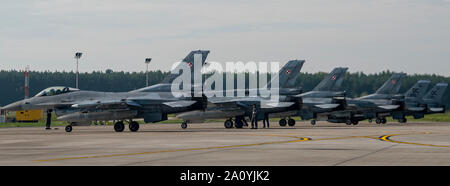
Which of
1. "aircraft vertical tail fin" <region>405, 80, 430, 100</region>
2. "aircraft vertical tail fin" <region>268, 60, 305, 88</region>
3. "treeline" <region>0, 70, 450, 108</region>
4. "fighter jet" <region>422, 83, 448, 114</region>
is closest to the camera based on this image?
"aircraft vertical tail fin" <region>268, 60, 305, 88</region>

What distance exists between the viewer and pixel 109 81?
15900 cm

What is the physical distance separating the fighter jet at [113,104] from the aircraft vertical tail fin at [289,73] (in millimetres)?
10771

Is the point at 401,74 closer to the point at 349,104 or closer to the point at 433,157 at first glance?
the point at 349,104

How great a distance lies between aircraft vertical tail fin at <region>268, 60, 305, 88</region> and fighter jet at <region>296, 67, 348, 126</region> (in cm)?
322

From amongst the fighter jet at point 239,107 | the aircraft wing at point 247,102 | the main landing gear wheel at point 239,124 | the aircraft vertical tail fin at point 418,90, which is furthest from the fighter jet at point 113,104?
the aircraft vertical tail fin at point 418,90

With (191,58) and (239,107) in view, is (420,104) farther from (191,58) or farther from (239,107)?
(191,58)

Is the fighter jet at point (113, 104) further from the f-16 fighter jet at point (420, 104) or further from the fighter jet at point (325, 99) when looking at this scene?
the f-16 fighter jet at point (420, 104)

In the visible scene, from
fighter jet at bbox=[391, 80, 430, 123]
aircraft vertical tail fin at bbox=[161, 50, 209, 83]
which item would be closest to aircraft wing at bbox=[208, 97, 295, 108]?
aircraft vertical tail fin at bbox=[161, 50, 209, 83]

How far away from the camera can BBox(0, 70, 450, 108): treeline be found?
151750mm

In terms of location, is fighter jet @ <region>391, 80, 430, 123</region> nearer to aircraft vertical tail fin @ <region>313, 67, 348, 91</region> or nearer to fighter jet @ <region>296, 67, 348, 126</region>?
aircraft vertical tail fin @ <region>313, 67, 348, 91</region>

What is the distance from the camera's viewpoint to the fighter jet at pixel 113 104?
36.9m

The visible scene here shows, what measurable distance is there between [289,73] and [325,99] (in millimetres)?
6489

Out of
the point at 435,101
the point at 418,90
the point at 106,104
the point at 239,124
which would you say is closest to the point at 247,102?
the point at 239,124
